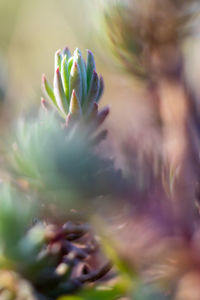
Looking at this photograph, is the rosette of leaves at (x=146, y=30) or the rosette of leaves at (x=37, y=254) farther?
the rosette of leaves at (x=146, y=30)

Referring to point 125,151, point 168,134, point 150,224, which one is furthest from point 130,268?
point 168,134

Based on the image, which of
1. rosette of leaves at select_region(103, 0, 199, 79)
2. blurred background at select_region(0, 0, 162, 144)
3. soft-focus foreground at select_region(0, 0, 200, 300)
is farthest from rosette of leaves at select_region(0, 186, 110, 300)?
rosette of leaves at select_region(103, 0, 199, 79)

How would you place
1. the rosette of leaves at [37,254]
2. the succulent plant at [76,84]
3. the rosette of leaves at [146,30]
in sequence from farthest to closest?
the rosette of leaves at [146,30], the succulent plant at [76,84], the rosette of leaves at [37,254]

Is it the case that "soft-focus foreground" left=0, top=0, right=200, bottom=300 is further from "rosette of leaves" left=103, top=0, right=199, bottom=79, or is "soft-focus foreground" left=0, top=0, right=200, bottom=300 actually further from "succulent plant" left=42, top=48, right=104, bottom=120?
"rosette of leaves" left=103, top=0, right=199, bottom=79

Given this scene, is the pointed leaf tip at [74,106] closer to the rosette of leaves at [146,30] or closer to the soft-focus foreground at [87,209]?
the soft-focus foreground at [87,209]

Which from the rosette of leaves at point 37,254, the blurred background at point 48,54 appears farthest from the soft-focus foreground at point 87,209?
the blurred background at point 48,54

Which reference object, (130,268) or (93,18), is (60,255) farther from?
(93,18)

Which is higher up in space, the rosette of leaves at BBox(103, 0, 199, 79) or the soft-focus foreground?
the rosette of leaves at BBox(103, 0, 199, 79)

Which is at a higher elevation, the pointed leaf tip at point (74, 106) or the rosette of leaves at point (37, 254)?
the pointed leaf tip at point (74, 106)

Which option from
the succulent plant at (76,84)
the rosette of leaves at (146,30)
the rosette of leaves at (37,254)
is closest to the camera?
the rosette of leaves at (37,254)

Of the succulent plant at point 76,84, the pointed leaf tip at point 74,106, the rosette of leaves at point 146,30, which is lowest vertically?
the pointed leaf tip at point 74,106

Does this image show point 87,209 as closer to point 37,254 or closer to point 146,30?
point 37,254
